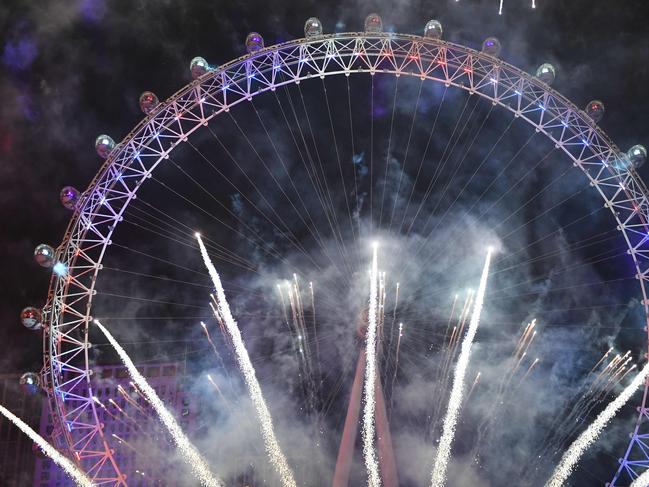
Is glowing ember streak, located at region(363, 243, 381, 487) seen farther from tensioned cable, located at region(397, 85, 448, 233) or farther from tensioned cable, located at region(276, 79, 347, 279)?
tensioned cable, located at region(397, 85, 448, 233)

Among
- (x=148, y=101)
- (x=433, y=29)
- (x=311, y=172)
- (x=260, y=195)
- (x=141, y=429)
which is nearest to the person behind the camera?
(x=433, y=29)

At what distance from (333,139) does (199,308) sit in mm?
10776

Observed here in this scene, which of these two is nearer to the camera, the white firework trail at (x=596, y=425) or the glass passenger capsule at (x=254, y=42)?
the white firework trail at (x=596, y=425)

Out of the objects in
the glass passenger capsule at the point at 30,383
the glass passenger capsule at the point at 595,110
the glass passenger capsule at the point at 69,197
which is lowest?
the glass passenger capsule at the point at 30,383

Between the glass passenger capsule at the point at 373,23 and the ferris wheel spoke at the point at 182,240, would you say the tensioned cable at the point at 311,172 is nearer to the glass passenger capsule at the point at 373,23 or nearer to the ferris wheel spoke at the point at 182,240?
the ferris wheel spoke at the point at 182,240

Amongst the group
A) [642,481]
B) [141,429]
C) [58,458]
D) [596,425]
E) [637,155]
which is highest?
[637,155]

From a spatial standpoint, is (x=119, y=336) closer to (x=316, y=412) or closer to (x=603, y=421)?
(x=316, y=412)

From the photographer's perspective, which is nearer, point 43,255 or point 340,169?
point 43,255

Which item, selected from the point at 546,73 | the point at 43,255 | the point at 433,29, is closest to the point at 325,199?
the point at 433,29

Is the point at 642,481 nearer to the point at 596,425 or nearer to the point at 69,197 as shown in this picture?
the point at 596,425

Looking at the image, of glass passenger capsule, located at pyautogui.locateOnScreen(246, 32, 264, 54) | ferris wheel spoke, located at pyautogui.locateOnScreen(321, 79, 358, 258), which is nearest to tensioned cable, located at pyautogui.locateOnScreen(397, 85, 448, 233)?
ferris wheel spoke, located at pyautogui.locateOnScreen(321, 79, 358, 258)

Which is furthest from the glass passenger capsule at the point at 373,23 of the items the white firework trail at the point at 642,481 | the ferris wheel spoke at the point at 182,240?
the white firework trail at the point at 642,481

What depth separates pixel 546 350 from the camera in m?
31.3

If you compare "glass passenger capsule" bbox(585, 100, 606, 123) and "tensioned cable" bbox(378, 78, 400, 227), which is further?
"tensioned cable" bbox(378, 78, 400, 227)
